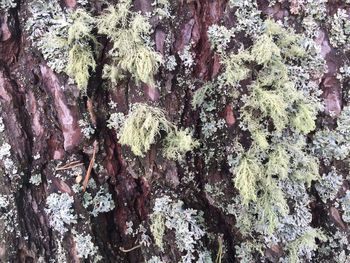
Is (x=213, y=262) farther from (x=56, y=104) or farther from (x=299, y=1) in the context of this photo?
(x=299, y=1)

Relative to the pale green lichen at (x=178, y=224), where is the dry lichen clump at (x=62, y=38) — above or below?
above

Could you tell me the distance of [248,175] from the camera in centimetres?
156

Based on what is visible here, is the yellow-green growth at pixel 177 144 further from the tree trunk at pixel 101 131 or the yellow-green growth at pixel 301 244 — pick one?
the yellow-green growth at pixel 301 244

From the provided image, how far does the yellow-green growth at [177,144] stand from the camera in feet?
5.08

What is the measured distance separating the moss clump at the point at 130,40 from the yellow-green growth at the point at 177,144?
228 millimetres

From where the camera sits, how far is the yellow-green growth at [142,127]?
59.8 inches

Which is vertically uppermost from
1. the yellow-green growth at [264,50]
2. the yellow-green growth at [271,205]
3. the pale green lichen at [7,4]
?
the pale green lichen at [7,4]

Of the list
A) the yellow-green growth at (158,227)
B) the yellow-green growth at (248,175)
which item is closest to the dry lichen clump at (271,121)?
the yellow-green growth at (248,175)

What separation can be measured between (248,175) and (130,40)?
700 millimetres

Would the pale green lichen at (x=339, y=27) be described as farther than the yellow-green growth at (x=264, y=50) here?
Yes

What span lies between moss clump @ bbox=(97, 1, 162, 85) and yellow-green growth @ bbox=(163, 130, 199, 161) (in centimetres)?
23

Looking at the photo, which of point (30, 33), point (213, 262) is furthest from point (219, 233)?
point (30, 33)

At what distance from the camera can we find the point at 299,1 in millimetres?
1584

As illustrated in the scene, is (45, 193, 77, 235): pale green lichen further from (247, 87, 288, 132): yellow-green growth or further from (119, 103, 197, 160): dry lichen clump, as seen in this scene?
(247, 87, 288, 132): yellow-green growth
